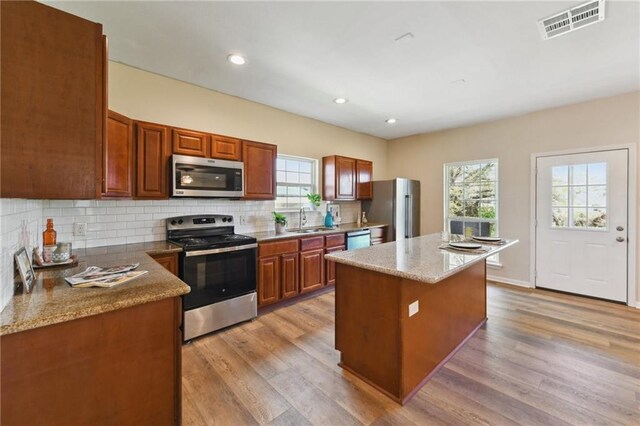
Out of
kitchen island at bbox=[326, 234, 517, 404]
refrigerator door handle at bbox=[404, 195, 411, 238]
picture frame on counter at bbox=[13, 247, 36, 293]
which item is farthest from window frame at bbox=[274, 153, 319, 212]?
picture frame on counter at bbox=[13, 247, 36, 293]

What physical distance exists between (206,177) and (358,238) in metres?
2.43

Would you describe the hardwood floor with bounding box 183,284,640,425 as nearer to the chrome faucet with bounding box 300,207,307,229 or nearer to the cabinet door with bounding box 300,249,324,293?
the cabinet door with bounding box 300,249,324,293

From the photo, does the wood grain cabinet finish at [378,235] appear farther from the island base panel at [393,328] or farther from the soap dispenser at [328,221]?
the island base panel at [393,328]

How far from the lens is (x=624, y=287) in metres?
3.49

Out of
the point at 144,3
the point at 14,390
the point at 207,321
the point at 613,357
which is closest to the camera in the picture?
the point at 14,390

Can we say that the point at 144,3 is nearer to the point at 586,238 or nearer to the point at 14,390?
the point at 14,390

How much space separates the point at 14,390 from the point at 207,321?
177cm

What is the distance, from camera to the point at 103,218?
2.66 metres

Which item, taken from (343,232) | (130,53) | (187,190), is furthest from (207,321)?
(130,53)

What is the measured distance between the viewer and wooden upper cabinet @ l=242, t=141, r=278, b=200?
339 cm

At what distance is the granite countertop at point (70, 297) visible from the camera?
1.02 m

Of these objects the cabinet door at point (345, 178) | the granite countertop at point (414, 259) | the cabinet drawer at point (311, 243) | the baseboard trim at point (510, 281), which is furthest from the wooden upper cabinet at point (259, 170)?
the baseboard trim at point (510, 281)

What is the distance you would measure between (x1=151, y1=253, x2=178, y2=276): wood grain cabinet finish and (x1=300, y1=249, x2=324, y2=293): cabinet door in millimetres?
1533

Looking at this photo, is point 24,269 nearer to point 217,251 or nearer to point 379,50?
point 217,251
